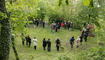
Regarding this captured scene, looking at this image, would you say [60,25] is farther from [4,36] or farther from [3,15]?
[3,15]

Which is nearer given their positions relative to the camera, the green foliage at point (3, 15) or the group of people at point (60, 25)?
the green foliage at point (3, 15)

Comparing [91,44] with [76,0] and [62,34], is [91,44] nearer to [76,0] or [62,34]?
[62,34]

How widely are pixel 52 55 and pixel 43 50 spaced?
1520mm

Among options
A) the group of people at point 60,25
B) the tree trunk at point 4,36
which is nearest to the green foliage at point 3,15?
the tree trunk at point 4,36

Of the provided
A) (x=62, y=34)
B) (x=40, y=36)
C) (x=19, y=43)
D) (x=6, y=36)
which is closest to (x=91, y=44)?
(x=62, y=34)

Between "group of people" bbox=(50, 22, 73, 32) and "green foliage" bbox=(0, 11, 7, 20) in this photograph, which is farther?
"group of people" bbox=(50, 22, 73, 32)

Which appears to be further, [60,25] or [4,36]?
[60,25]

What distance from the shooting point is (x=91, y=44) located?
14883 mm

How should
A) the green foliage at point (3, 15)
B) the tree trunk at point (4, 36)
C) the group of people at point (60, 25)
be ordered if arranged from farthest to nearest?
the group of people at point (60, 25)
the tree trunk at point (4, 36)
the green foliage at point (3, 15)

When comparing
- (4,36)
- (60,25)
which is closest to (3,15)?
(4,36)

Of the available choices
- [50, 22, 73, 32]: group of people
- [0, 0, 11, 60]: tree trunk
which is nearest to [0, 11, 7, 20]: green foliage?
[0, 0, 11, 60]: tree trunk

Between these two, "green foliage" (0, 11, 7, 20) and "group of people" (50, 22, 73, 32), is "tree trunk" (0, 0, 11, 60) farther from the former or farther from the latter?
"group of people" (50, 22, 73, 32)

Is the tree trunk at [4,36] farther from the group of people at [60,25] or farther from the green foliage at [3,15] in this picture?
the group of people at [60,25]

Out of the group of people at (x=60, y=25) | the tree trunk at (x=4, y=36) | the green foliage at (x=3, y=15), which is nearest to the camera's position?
the green foliage at (x=3, y=15)
